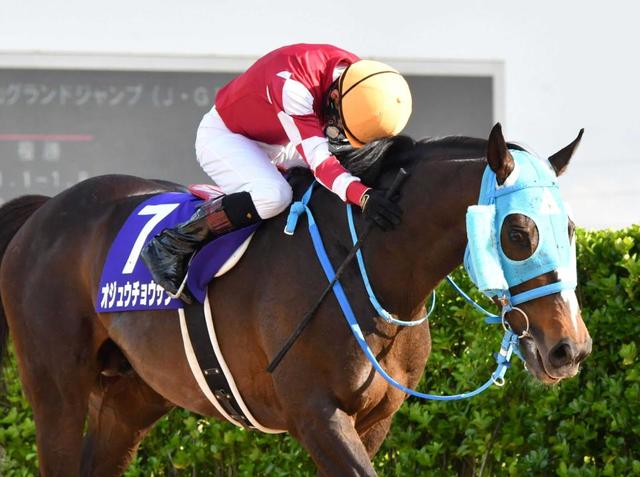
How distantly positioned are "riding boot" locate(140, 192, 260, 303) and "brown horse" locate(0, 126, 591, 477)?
0.43 feet

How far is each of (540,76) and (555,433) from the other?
155 inches

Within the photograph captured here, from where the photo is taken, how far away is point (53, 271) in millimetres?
4777

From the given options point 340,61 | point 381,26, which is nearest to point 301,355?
point 340,61

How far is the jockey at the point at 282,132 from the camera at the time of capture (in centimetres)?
383

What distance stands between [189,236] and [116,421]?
4.12 ft

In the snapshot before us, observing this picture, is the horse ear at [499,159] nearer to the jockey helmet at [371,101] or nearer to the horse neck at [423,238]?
the horse neck at [423,238]

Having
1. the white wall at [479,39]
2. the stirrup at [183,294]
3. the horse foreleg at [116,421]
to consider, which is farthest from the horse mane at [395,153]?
the white wall at [479,39]

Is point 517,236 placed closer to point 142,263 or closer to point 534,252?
point 534,252

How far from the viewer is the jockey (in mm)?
3830

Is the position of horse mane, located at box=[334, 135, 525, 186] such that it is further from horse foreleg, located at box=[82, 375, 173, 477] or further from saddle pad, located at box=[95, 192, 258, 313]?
horse foreleg, located at box=[82, 375, 173, 477]

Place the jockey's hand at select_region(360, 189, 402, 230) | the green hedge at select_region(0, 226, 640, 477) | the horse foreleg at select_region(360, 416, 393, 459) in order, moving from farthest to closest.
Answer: the green hedge at select_region(0, 226, 640, 477) → the horse foreleg at select_region(360, 416, 393, 459) → the jockey's hand at select_region(360, 189, 402, 230)

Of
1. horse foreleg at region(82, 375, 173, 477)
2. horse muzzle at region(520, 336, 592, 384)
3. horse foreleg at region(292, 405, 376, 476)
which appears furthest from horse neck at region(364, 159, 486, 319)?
horse foreleg at region(82, 375, 173, 477)

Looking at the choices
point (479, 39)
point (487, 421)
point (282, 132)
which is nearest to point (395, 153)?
point (282, 132)

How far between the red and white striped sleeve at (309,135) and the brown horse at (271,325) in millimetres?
158
